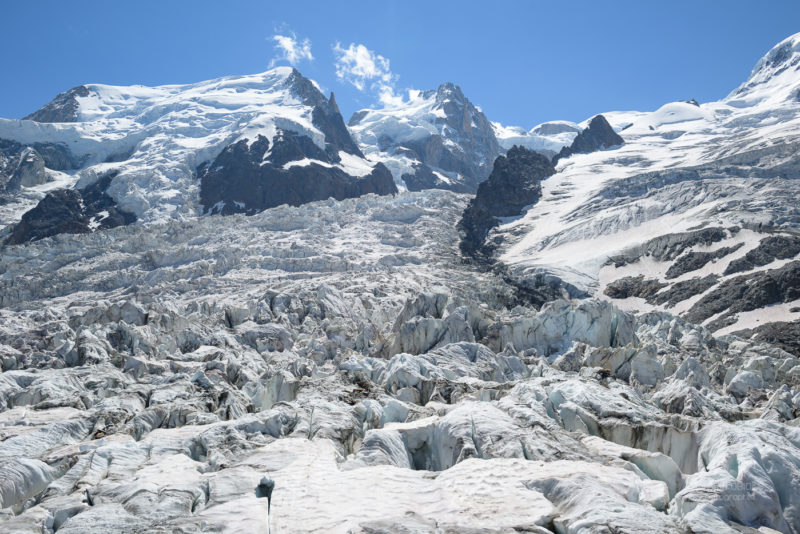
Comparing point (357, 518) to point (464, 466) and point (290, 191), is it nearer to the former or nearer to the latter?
point (464, 466)

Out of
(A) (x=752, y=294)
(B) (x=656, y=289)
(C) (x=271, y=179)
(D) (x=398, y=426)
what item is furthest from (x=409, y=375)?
(C) (x=271, y=179)

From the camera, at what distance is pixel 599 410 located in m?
Result: 19.2

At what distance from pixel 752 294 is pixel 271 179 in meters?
136

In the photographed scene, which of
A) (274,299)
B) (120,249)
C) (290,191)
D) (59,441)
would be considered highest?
(290,191)

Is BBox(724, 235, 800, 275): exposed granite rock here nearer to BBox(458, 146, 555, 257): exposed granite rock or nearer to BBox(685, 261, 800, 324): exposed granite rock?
BBox(685, 261, 800, 324): exposed granite rock

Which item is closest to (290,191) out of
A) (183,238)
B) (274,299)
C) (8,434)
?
(183,238)

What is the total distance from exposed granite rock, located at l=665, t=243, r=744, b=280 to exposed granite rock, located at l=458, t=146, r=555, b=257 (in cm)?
4018

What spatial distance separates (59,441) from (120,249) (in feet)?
331

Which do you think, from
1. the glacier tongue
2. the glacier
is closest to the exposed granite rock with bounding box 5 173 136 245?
the glacier

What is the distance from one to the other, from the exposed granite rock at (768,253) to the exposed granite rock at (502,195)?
5016 cm

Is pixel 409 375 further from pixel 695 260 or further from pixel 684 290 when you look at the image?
pixel 695 260

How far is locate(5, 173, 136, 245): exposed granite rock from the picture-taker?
146 m

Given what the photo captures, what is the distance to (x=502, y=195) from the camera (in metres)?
167

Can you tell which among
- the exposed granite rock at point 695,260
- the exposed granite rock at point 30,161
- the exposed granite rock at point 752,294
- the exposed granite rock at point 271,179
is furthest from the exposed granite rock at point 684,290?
the exposed granite rock at point 30,161
